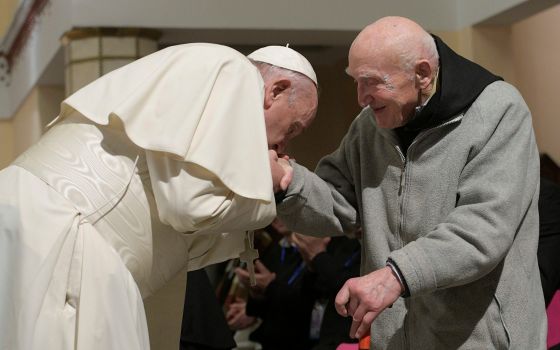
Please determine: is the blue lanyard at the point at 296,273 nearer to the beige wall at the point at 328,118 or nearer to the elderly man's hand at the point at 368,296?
the beige wall at the point at 328,118

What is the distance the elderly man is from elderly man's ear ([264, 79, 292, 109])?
0.22 metres

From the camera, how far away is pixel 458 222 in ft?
10.4

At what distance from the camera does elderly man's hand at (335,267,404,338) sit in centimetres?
301

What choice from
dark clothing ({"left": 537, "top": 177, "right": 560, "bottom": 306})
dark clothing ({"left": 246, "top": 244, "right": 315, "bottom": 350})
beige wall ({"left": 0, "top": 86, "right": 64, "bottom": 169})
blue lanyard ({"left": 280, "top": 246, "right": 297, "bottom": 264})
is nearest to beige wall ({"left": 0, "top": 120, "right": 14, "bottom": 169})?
beige wall ({"left": 0, "top": 86, "right": 64, "bottom": 169})

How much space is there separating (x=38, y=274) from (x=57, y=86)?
9.01m

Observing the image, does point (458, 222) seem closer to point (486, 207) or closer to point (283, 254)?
point (486, 207)

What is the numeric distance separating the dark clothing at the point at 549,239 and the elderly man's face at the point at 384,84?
286 cm

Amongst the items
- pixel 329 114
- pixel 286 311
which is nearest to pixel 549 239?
pixel 286 311

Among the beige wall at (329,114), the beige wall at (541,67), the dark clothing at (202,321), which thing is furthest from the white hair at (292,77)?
the beige wall at (329,114)

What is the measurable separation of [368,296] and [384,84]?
729mm

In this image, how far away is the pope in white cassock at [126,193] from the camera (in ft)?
9.36

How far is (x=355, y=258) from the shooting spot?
21.9ft

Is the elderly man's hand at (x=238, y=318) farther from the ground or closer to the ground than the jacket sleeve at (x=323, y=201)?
closer to the ground

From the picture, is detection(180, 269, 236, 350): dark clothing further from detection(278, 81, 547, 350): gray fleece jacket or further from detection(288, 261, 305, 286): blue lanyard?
detection(278, 81, 547, 350): gray fleece jacket
